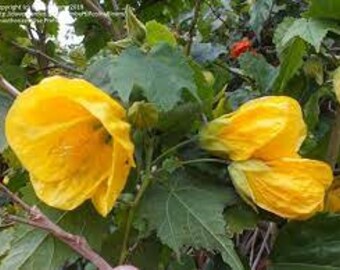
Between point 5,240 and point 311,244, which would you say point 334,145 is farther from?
point 5,240

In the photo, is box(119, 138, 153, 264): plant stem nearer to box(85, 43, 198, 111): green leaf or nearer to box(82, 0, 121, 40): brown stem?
box(85, 43, 198, 111): green leaf

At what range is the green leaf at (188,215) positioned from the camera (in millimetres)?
505

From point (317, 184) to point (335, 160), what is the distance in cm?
14

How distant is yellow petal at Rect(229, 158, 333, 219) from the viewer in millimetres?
521

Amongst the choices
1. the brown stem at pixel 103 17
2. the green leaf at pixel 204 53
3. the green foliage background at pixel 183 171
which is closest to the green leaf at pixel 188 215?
the green foliage background at pixel 183 171

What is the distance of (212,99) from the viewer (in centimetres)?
58

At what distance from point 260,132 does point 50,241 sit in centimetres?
18

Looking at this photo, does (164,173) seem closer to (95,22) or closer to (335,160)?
(335,160)

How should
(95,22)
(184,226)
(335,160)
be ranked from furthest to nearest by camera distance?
(95,22) < (335,160) < (184,226)

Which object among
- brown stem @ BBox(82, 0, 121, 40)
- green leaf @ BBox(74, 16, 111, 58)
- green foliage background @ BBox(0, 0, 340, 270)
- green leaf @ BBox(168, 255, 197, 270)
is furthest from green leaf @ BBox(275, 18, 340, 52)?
green leaf @ BBox(74, 16, 111, 58)

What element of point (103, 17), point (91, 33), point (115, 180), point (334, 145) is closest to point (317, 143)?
point (334, 145)

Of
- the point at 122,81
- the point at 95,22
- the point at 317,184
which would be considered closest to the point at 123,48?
the point at 122,81

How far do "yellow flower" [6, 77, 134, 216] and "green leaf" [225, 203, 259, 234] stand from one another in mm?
92

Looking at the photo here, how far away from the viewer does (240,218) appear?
55 centimetres
